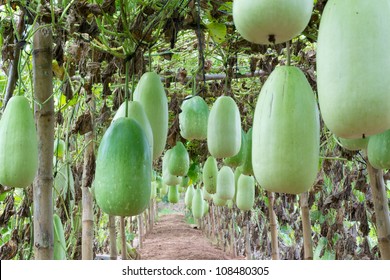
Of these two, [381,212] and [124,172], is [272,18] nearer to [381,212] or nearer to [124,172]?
[124,172]

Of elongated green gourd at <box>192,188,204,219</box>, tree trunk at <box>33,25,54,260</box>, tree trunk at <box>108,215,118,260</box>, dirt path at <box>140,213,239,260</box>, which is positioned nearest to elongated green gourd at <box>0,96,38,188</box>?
tree trunk at <box>33,25,54,260</box>

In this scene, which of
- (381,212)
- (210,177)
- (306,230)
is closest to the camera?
(381,212)

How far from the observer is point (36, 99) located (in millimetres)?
1717

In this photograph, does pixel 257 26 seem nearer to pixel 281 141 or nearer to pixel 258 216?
pixel 281 141

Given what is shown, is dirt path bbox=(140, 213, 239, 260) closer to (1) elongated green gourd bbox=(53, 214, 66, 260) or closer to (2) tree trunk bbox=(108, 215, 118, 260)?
(2) tree trunk bbox=(108, 215, 118, 260)

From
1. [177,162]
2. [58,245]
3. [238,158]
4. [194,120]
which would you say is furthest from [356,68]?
[177,162]

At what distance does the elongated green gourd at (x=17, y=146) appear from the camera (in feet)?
4.91

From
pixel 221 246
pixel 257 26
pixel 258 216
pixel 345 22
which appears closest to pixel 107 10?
pixel 257 26

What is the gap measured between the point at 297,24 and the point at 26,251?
218 cm

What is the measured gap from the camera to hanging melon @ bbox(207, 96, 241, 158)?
2.22 metres

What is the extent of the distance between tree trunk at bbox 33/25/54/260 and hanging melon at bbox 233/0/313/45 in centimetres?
93

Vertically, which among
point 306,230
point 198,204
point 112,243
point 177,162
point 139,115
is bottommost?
point 198,204

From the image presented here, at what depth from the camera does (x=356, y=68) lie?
0.89m

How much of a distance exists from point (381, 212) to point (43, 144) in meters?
1.51
